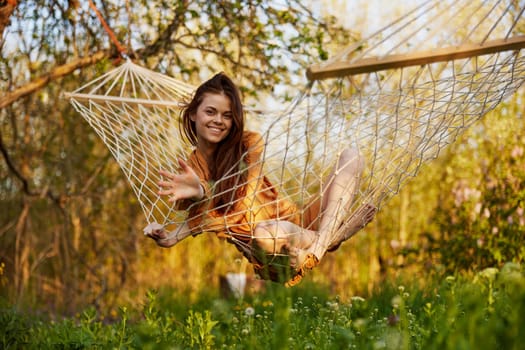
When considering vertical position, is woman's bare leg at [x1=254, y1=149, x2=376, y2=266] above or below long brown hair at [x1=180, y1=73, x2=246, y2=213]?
below

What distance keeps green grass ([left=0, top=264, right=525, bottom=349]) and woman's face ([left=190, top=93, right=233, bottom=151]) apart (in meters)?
0.53

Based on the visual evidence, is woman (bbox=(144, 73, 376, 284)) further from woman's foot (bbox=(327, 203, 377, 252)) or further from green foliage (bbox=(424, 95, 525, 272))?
green foliage (bbox=(424, 95, 525, 272))

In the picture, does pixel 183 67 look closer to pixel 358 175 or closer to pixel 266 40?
pixel 266 40

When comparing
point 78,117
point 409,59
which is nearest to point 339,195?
point 409,59

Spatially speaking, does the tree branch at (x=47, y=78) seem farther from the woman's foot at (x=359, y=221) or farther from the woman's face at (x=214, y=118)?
the woman's foot at (x=359, y=221)

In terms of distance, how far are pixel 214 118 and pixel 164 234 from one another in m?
0.43

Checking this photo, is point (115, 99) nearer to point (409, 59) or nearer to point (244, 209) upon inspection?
point (244, 209)

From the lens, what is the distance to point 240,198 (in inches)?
70.4

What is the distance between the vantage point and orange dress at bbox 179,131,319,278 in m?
→ 1.74

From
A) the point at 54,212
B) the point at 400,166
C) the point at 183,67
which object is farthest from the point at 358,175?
the point at 54,212

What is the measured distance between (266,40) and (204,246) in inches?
102

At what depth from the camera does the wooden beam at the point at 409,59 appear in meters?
1.47

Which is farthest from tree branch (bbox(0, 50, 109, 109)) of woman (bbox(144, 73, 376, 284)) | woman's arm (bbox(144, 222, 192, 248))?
woman's arm (bbox(144, 222, 192, 248))

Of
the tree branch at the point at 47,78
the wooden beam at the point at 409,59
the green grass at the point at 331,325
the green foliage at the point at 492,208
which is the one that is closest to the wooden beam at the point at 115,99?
the tree branch at the point at 47,78
